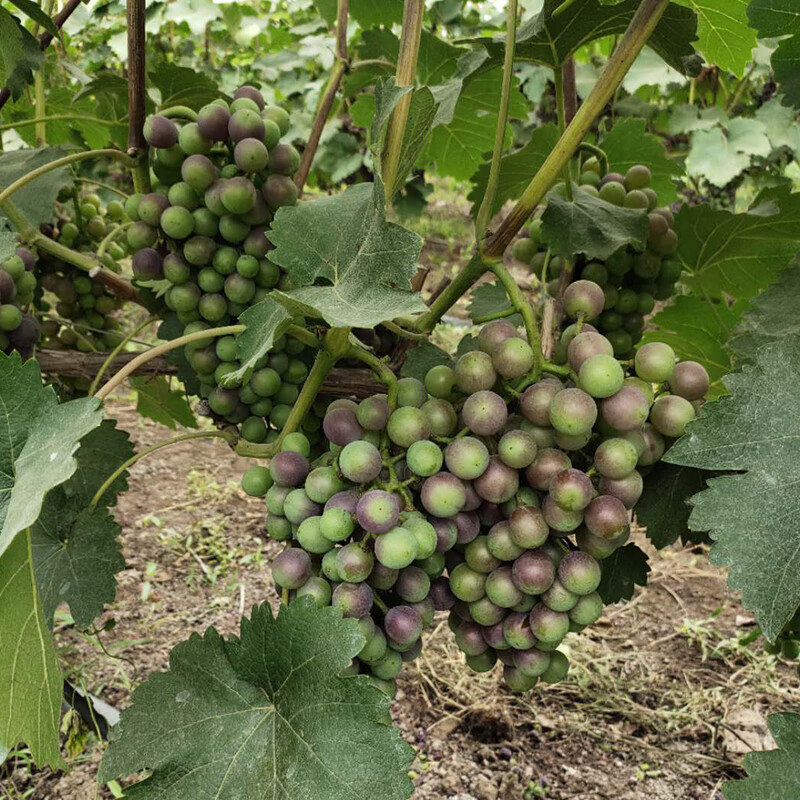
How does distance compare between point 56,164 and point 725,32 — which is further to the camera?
point 725,32

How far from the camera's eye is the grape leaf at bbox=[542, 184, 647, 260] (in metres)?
0.96

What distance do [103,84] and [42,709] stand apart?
92 cm

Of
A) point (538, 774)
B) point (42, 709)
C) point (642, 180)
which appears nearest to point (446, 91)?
point (642, 180)

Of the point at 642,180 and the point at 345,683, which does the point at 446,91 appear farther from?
the point at 345,683

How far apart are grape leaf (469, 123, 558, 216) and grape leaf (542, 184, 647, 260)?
0.19 meters

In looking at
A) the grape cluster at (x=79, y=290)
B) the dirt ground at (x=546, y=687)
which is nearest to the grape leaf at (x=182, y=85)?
the grape cluster at (x=79, y=290)

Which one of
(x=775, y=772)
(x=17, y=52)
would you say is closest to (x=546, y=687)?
(x=775, y=772)

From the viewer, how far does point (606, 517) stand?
683 mm

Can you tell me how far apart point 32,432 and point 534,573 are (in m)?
0.50

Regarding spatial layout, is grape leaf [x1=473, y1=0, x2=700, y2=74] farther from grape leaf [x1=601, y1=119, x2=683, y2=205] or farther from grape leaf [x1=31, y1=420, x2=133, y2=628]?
grape leaf [x1=31, y1=420, x2=133, y2=628]

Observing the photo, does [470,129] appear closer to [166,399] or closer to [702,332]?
[702,332]

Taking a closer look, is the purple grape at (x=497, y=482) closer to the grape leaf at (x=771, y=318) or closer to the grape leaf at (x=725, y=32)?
the grape leaf at (x=771, y=318)

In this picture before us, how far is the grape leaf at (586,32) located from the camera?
89cm

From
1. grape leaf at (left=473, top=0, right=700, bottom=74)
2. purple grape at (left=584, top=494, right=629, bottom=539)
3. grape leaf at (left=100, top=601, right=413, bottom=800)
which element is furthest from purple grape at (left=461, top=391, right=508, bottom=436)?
Result: grape leaf at (left=473, top=0, right=700, bottom=74)
